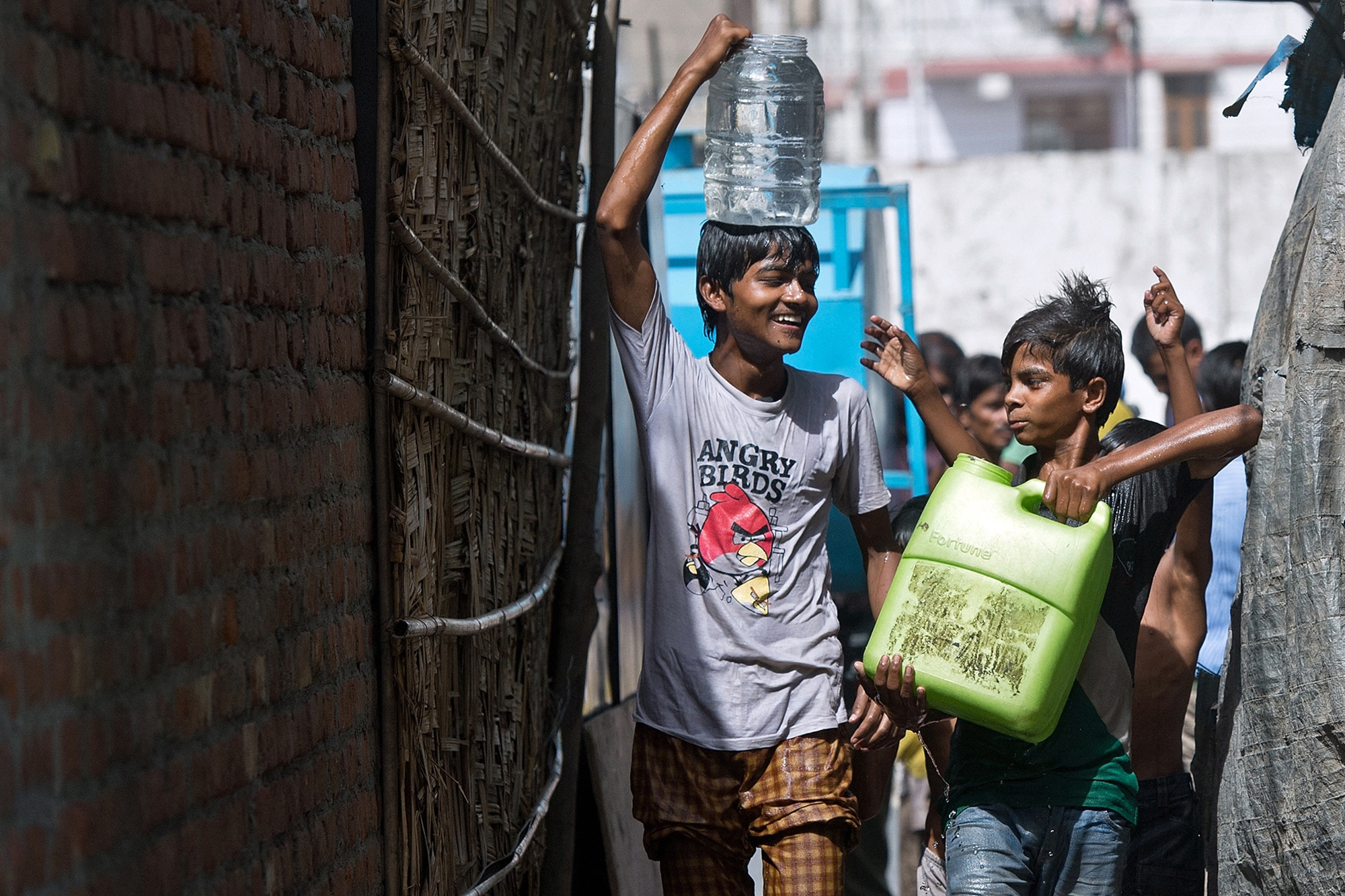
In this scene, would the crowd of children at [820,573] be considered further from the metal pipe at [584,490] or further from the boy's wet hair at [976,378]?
the boy's wet hair at [976,378]

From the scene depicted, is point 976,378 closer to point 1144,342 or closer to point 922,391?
point 1144,342

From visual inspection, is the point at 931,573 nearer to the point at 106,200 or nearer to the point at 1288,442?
the point at 1288,442

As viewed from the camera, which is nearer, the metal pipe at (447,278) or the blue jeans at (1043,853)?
the metal pipe at (447,278)

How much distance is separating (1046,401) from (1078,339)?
15 centimetres

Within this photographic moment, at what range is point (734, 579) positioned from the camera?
2912 mm

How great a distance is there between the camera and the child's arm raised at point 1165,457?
2.65m

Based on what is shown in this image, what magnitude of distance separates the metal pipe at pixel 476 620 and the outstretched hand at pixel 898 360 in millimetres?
981

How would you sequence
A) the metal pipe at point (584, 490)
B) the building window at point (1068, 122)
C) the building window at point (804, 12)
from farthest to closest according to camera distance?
the building window at point (1068, 122) → the building window at point (804, 12) → the metal pipe at point (584, 490)

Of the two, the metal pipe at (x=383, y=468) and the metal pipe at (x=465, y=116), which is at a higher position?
the metal pipe at (x=465, y=116)

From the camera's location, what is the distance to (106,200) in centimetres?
164

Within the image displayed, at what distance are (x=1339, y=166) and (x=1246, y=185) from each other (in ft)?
38.7

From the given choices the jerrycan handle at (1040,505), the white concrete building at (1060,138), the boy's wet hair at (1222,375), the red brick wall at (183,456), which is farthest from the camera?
the white concrete building at (1060,138)

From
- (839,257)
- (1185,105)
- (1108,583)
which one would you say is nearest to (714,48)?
(1108,583)

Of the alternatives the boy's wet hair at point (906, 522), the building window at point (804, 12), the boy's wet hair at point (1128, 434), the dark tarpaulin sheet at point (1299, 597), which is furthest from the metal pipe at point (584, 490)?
the building window at point (804, 12)
